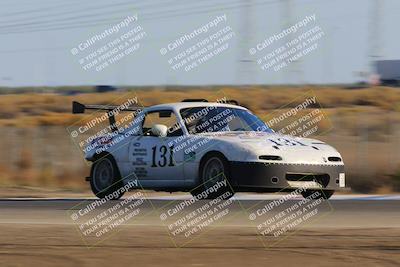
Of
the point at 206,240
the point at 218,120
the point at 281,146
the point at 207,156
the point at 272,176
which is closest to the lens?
the point at 206,240

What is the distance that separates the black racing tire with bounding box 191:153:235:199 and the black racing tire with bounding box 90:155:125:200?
1814 mm

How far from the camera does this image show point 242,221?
12.5 m

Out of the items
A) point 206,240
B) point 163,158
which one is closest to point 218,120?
point 163,158

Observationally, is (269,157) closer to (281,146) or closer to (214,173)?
(281,146)

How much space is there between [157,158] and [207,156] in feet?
3.81

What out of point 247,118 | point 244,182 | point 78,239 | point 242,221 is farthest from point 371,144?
point 78,239

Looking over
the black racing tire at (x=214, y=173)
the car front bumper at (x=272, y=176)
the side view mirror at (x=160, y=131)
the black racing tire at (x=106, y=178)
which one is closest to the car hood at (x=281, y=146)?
the car front bumper at (x=272, y=176)

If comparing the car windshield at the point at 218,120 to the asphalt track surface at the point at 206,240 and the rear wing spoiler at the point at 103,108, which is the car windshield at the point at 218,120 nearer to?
the rear wing spoiler at the point at 103,108

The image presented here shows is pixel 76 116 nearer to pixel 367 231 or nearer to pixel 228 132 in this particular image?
pixel 228 132

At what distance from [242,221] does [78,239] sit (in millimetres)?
2432

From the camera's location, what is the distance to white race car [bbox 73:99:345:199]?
14836 mm

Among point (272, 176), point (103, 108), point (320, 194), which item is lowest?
point (320, 194)

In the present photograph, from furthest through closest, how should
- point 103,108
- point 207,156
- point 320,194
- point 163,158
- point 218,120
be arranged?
point 103,108 → point 218,120 → point 163,158 → point 320,194 → point 207,156

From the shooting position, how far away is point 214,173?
15.1m
